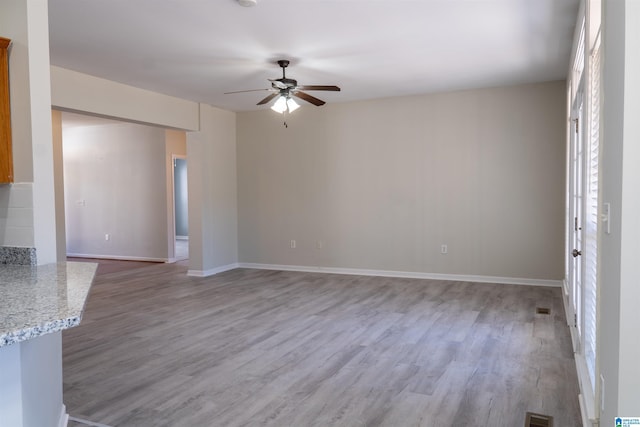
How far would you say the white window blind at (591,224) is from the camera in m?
2.40

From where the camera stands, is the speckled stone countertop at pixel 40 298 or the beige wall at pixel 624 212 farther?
the beige wall at pixel 624 212

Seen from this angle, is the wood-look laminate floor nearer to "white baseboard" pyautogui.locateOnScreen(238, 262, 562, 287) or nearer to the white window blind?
"white baseboard" pyautogui.locateOnScreen(238, 262, 562, 287)

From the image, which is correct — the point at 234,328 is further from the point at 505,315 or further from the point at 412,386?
the point at 505,315

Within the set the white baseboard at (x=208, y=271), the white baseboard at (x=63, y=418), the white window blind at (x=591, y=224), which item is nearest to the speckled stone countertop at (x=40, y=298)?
the white baseboard at (x=63, y=418)

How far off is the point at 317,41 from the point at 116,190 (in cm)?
645

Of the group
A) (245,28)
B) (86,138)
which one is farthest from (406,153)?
(86,138)

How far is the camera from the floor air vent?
2363 mm

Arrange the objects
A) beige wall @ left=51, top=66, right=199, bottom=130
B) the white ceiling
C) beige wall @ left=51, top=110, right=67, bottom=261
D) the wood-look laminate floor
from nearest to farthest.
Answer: the wood-look laminate floor < the white ceiling < beige wall @ left=51, top=66, right=199, bottom=130 < beige wall @ left=51, top=110, right=67, bottom=261

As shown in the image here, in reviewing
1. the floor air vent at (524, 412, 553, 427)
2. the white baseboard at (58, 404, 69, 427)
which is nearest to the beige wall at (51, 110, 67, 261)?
the white baseboard at (58, 404, 69, 427)

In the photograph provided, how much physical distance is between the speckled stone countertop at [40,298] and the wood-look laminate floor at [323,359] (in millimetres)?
957

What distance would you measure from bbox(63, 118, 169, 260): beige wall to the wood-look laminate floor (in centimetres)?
313

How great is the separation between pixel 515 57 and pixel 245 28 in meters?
2.81

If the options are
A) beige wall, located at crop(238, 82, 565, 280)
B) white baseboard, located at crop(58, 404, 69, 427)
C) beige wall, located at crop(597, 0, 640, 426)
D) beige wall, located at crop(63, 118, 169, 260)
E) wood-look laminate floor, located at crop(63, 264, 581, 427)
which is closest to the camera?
beige wall, located at crop(597, 0, 640, 426)

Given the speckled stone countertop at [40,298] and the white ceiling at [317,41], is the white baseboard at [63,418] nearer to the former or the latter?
the speckled stone countertop at [40,298]
